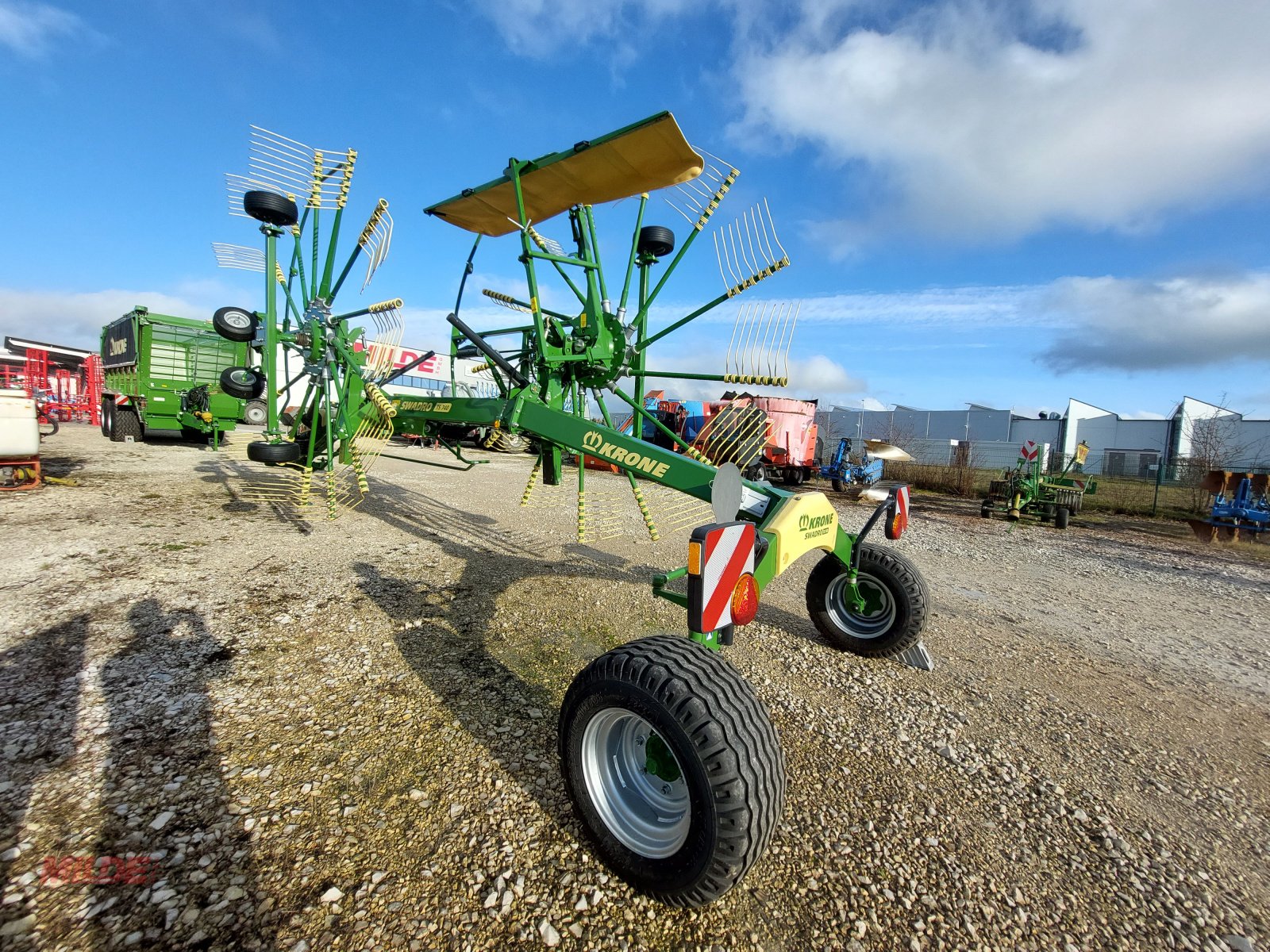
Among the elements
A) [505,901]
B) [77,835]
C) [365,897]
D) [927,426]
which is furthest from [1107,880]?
[927,426]

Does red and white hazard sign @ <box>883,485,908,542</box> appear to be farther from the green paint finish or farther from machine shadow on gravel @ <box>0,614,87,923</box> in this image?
the green paint finish

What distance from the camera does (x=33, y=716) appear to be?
103 inches

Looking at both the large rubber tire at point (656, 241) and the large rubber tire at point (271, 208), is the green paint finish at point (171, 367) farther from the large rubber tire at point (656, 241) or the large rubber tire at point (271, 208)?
the large rubber tire at point (656, 241)

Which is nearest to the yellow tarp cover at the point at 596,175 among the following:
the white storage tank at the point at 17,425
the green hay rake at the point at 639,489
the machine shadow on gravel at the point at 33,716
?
the green hay rake at the point at 639,489

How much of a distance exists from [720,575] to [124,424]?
21.1m

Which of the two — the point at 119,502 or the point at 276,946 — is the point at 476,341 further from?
the point at 119,502

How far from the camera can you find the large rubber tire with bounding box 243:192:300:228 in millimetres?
4973

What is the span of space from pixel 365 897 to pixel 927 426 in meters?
51.1

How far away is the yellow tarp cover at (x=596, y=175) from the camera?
3.59 m

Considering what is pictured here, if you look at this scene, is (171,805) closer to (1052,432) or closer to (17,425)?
(17,425)

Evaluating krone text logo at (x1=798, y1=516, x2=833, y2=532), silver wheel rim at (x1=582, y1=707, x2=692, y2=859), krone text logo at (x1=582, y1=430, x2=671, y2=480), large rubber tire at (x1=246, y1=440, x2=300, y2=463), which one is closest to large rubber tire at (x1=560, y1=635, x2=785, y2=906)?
silver wheel rim at (x1=582, y1=707, x2=692, y2=859)

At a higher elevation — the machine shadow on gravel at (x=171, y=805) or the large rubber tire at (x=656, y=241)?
the large rubber tire at (x=656, y=241)

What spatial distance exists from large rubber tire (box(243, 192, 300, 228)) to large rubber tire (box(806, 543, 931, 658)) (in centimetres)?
565

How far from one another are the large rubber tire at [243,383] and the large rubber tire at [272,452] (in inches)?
25.1
